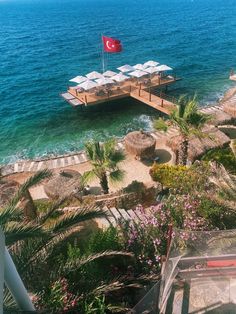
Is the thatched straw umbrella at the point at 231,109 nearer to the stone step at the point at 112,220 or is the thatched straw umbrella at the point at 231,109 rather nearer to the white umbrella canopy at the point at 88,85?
the white umbrella canopy at the point at 88,85

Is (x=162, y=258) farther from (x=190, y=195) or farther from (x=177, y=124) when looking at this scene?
(x=177, y=124)

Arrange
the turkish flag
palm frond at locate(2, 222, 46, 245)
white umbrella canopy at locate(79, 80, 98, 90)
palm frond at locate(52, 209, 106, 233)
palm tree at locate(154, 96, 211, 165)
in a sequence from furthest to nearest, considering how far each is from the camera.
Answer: the turkish flag
white umbrella canopy at locate(79, 80, 98, 90)
palm tree at locate(154, 96, 211, 165)
palm frond at locate(52, 209, 106, 233)
palm frond at locate(2, 222, 46, 245)

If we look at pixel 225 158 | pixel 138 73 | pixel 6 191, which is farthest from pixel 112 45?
pixel 6 191

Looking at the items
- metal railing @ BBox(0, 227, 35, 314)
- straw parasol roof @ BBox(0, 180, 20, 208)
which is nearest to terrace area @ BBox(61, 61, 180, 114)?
straw parasol roof @ BBox(0, 180, 20, 208)

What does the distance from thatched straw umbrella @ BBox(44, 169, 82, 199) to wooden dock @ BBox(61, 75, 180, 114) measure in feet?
42.4

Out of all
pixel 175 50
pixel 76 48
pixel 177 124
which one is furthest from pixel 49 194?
pixel 76 48

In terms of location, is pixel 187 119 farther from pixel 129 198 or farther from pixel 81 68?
pixel 81 68

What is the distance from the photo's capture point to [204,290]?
22.3 ft

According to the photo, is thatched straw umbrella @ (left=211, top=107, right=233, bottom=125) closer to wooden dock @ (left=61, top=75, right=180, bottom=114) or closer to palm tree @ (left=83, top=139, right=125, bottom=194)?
wooden dock @ (left=61, top=75, right=180, bottom=114)

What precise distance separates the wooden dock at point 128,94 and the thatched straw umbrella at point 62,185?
12934mm

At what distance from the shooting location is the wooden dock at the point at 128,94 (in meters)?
27.4

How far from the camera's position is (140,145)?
1905cm

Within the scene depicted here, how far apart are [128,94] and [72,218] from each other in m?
23.0

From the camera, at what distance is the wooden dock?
1079 inches
